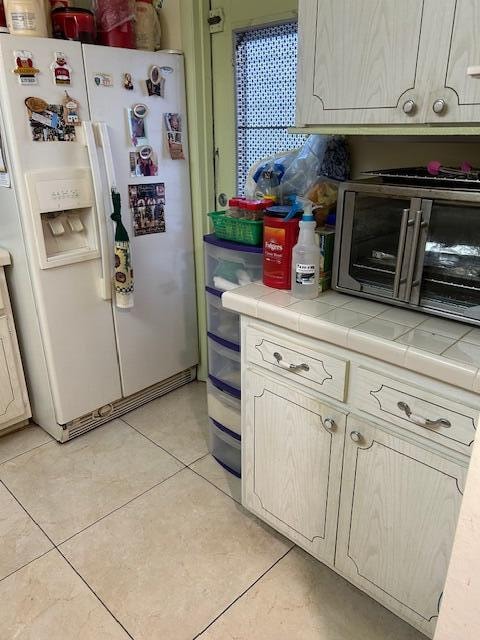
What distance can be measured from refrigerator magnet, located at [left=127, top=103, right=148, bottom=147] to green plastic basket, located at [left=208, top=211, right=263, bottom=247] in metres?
0.68

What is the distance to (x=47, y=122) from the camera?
193 cm

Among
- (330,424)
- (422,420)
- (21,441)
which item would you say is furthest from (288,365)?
(21,441)

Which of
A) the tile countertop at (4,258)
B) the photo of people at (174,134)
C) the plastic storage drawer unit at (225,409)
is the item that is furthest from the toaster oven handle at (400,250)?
the tile countertop at (4,258)

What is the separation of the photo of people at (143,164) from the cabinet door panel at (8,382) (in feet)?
3.00

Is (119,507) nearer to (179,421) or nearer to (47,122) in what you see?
(179,421)

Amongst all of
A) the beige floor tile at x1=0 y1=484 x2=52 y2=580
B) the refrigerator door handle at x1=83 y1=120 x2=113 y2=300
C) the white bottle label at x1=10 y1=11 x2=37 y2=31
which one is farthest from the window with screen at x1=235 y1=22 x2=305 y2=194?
the beige floor tile at x1=0 y1=484 x2=52 y2=580

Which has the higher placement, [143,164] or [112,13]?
[112,13]

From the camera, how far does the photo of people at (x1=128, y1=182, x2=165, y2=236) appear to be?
2.29 m

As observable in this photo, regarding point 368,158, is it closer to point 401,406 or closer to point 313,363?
point 313,363

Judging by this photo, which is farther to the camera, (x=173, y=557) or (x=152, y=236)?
(x=152, y=236)

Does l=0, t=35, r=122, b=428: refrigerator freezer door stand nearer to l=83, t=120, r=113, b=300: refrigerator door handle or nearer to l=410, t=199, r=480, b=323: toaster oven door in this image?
l=83, t=120, r=113, b=300: refrigerator door handle

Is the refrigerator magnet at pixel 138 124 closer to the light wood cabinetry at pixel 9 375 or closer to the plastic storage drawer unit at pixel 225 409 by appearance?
the light wood cabinetry at pixel 9 375

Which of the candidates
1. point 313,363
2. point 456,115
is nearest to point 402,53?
point 456,115

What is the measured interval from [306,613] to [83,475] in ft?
3.69
